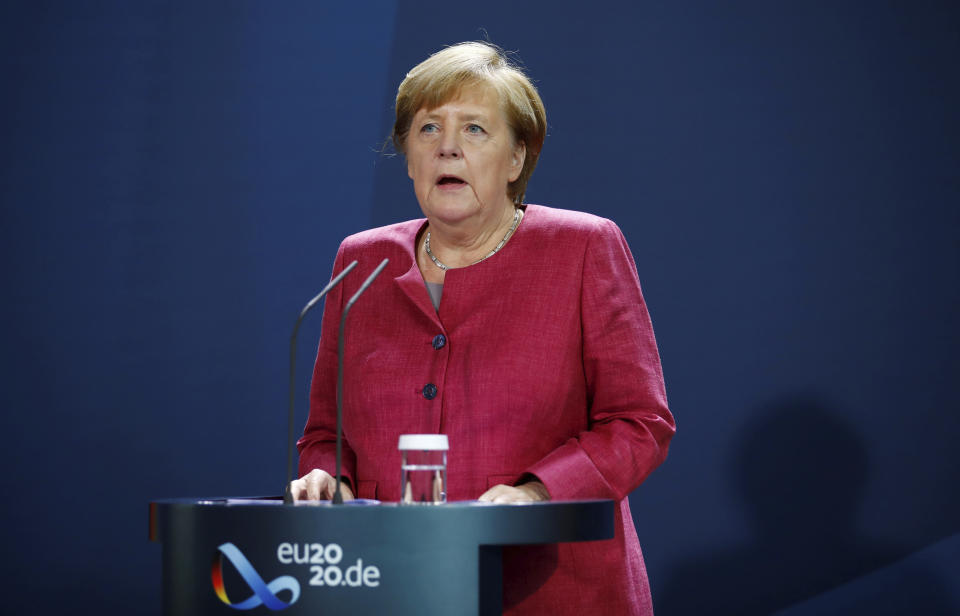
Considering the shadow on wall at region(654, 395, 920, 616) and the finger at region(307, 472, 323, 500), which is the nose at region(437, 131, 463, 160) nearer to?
the finger at region(307, 472, 323, 500)

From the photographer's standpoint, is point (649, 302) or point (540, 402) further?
point (649, 302)

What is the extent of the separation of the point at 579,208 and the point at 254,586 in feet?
7.23

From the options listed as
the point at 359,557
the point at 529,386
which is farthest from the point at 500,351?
the point at 359,557

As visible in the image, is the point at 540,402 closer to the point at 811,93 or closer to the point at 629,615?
the point at 629,615

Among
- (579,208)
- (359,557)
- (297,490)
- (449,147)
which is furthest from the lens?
(579,208)

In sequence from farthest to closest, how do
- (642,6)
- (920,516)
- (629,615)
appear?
1. (642,6)
2. (920,516)
3. (629,615)

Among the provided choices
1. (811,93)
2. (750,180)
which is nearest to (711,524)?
(750,180)

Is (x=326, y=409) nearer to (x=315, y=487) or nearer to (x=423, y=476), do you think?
(x=315, y=487)

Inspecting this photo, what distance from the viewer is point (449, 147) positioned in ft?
5.90

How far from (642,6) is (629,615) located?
7.07 feet

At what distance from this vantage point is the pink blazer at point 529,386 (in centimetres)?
164

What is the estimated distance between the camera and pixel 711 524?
3088mm

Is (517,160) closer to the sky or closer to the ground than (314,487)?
closer to the sky

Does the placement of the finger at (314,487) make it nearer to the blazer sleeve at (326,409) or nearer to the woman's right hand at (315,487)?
the woman's right hand at (315,487)
